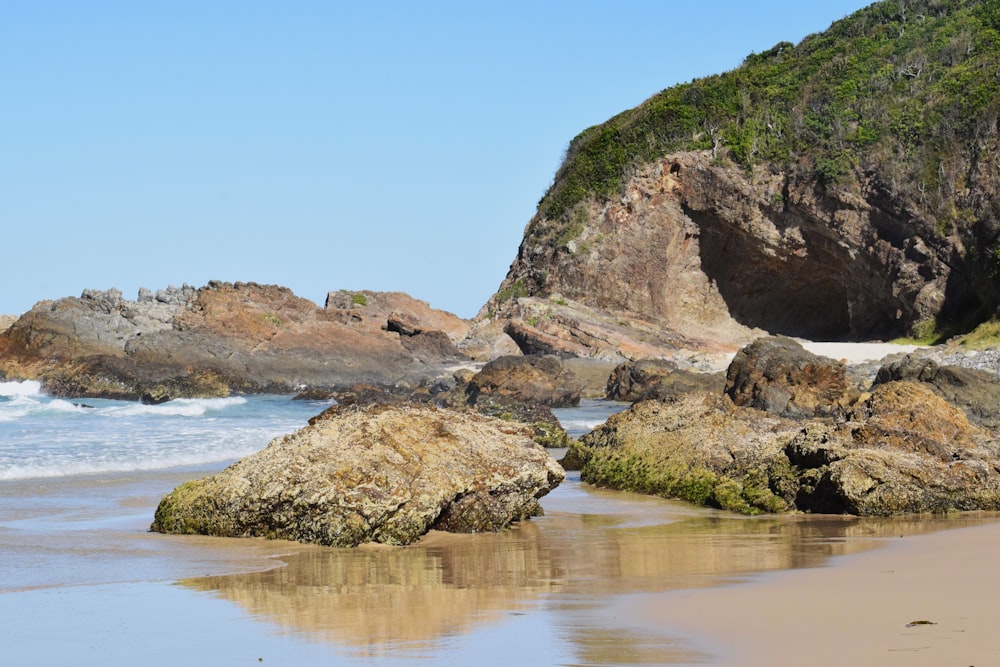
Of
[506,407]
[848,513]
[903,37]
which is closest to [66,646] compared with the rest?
[848,513]

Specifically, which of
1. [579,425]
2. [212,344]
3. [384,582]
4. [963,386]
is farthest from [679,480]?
[212,344]

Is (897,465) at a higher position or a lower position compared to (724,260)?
lower

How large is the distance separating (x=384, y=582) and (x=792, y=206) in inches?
1404

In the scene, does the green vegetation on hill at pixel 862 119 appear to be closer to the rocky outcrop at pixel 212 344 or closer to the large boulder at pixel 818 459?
the rocky outcrop at pixel 212 344

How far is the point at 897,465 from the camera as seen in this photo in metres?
8.93

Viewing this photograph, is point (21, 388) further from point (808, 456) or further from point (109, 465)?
point (808, 456)

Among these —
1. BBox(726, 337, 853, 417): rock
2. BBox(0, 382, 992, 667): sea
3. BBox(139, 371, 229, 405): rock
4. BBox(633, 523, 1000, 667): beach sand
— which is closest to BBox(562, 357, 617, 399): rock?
BBox(139, 371, 229, 405): rock

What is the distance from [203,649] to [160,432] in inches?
572

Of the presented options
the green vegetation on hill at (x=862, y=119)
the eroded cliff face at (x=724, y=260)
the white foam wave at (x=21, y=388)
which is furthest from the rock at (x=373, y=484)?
the green vegetation on hill at (x=862, y=119)

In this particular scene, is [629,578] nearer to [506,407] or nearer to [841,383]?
[841,383]

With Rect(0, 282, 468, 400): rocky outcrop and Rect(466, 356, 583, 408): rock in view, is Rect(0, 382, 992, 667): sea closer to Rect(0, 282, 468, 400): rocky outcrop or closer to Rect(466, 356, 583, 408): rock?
Rect(466, 356, 583, 408): rock

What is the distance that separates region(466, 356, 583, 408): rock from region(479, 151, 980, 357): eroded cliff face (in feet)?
35.5

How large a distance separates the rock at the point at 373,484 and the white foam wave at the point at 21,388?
83.2 feet

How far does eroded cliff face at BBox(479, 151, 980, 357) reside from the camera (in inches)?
1512
